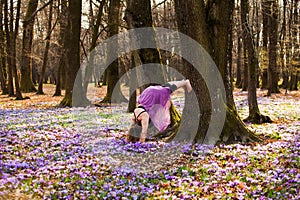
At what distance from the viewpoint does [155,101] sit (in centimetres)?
902

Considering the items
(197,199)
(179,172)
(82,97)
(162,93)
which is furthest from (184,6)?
(82,97)

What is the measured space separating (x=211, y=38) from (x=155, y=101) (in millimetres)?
2137

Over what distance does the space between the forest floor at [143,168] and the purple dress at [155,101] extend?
0.91 meters

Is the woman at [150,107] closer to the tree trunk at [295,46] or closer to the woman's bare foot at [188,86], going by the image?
the woman's bare foot at [188,86]

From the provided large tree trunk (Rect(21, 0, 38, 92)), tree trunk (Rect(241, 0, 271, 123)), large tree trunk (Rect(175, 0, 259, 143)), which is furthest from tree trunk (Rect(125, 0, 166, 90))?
large tree trunk (Rect(21, 0, 38, 92))

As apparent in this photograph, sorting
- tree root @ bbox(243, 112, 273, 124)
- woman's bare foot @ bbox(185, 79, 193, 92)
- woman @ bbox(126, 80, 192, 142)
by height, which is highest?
woman's bare foot @ bbox(185, 79, 193, 92)

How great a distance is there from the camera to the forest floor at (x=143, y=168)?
18.1 feet

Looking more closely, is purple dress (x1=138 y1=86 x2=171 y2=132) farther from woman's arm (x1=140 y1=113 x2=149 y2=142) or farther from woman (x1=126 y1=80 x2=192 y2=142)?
woman's arm (x1=140 y1=113 x2=149 y2=142)

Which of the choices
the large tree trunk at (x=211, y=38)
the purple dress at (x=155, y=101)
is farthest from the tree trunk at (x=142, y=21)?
the large tree trunk at (x=211, y=38)

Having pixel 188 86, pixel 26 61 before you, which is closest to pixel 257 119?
pixel 188 86

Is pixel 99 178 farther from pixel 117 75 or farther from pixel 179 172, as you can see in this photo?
pixel 117 75

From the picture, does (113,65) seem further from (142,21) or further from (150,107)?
(150,107)

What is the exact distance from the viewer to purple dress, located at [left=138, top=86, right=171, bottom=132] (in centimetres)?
897

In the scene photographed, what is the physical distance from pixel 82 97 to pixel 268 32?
58.1 ft
